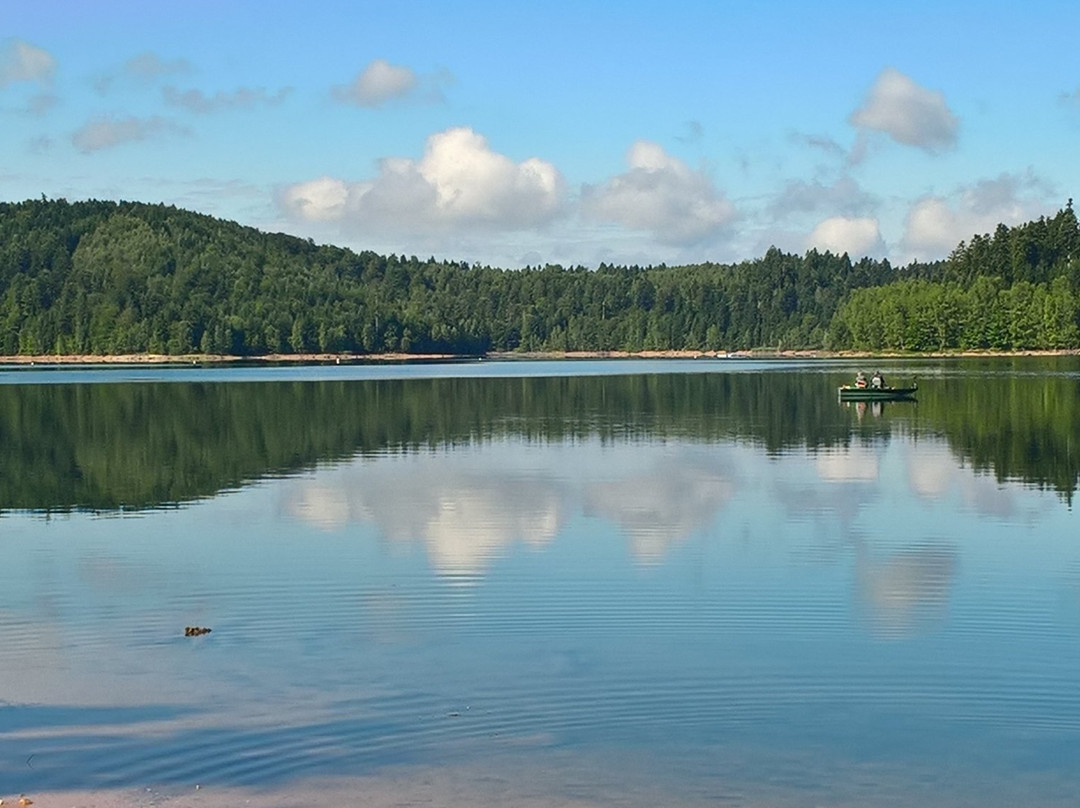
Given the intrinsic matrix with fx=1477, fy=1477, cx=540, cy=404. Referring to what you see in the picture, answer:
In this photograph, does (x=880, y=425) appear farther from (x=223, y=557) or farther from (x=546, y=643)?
(x=546, y=643)

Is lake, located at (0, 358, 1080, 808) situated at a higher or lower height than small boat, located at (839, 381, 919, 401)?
lower

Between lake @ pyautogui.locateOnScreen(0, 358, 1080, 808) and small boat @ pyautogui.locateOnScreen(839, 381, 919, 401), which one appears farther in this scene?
small boat @ pyautogui.locateOnScreen(839, 381, 919, 401)

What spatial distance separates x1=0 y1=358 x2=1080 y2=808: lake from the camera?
46.8ft

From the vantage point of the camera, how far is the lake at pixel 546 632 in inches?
561

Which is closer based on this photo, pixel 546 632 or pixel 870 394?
pixel 546 632

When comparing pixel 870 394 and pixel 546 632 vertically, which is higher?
pixel 870 394

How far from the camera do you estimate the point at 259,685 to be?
17.5 meters

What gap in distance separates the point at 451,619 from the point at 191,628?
361cm

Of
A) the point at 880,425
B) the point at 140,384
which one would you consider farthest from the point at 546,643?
the point at 140,384

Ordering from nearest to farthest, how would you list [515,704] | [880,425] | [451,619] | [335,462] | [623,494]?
[515,704]
[451,619]
[623,494]
[335,462]
[880,425]

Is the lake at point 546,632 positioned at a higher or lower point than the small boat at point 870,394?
lower

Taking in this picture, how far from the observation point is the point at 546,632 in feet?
66.2

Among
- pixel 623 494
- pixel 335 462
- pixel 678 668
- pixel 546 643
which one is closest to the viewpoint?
pixel 678 668

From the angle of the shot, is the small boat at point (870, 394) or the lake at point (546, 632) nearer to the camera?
the lake at point (546, 632)
